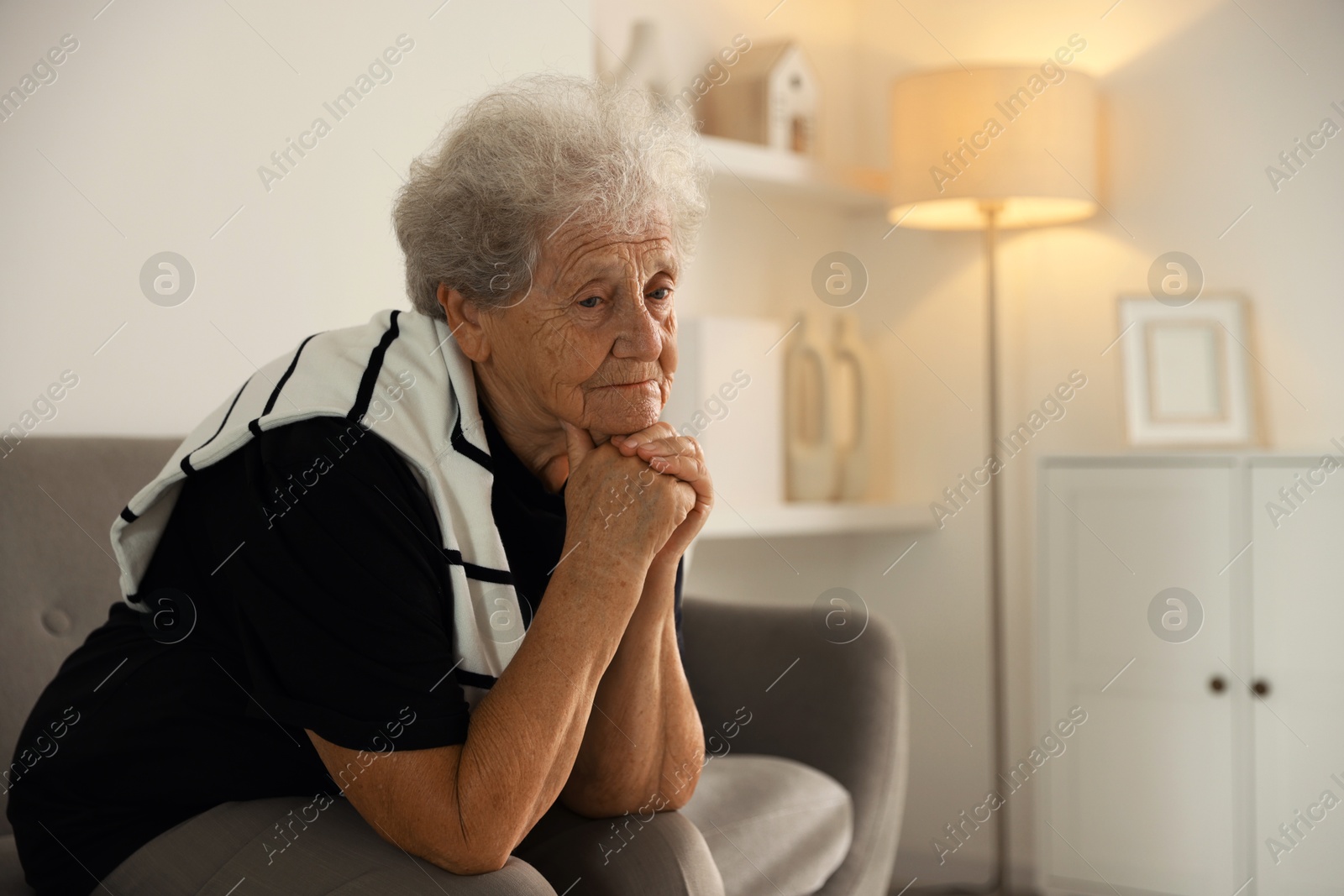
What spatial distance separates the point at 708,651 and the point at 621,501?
89cm

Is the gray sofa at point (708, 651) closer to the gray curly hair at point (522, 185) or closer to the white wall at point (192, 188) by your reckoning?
the white wall at point (192, 188)

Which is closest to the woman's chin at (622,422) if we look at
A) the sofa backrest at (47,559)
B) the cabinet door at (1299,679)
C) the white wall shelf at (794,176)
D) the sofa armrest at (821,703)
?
the sofa backrest at (47,559)

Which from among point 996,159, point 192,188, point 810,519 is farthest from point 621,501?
point 996,159

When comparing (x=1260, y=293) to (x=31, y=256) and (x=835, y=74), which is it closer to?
(x=835, y=74)

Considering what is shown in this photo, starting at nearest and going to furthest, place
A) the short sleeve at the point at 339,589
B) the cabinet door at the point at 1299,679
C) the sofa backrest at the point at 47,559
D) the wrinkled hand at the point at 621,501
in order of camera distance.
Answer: the short sleeve at the point at 339,589 < the wrinkled hand at the point at 621,501 < the sofa backrest at the point at 47,559 < the cabinet door at the point at 1299,679

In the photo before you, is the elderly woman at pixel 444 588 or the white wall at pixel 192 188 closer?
the elderly woman at pixel 444 588

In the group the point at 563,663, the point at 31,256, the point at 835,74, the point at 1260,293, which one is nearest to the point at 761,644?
the point at 563,663

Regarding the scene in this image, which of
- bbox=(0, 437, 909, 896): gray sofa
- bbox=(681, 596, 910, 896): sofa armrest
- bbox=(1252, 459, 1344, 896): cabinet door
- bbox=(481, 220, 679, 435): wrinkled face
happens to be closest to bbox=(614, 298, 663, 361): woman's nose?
bbox=(481, 220, 679, 435): wrinkled face

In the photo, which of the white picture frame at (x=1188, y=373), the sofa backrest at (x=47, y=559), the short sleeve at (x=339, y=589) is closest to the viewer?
the short sleeve at (x=339, y=589)

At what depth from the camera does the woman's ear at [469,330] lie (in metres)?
1.16

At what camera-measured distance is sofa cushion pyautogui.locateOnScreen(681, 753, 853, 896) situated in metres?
1.44

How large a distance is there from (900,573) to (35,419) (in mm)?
2093

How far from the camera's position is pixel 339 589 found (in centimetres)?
98

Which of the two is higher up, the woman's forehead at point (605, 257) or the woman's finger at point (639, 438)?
the woman's forehead at point (605, 257)
